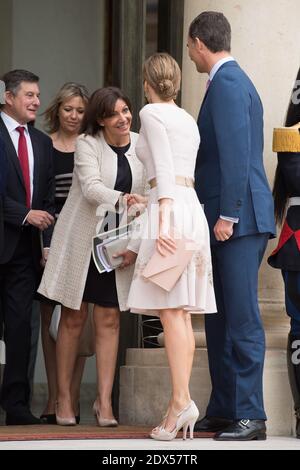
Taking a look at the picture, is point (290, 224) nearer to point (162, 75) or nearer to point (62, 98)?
point (162, 75)

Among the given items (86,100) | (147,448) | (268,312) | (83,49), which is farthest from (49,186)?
(83,49)

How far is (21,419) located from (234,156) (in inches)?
73.9

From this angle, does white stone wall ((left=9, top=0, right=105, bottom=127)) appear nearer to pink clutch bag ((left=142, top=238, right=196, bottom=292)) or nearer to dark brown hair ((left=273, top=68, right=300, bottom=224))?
dark brown hair ((left=273, top=68, right=300, bottom=224))

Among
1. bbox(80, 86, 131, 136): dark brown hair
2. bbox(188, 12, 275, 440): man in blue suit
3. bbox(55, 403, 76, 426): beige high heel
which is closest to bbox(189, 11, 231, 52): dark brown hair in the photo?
bbox(188, 12, 275, 440): man in blue suit

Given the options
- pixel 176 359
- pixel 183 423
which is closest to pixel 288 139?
pixel 176 359

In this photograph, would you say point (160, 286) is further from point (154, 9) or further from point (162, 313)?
point (154, 9)

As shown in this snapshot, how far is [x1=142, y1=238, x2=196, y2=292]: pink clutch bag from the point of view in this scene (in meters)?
6.72

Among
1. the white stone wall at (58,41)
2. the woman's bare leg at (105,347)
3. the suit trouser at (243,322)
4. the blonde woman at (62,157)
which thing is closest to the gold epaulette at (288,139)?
the suit trouser at (243,322)

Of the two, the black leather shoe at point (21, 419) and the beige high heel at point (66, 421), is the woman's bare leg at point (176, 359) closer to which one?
the beige high heel at point (66, 421)

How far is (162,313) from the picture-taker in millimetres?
6852

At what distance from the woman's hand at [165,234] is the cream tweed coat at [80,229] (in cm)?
81

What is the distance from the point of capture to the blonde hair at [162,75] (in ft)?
22.8

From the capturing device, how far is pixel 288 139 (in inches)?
287

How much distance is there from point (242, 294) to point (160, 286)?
492 mm
